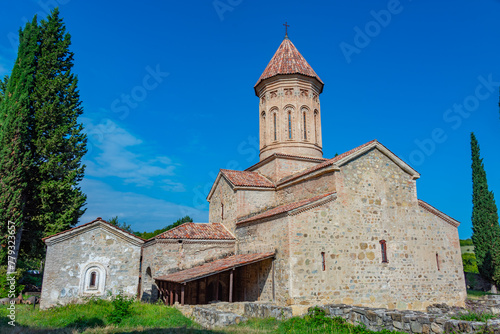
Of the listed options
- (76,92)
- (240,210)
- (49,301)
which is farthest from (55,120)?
(240,210)

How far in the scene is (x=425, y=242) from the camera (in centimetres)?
1248

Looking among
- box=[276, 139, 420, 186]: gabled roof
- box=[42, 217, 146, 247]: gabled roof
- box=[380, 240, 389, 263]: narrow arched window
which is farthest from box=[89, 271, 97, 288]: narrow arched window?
box=[380, 240, 389, 263]: narrow arched window

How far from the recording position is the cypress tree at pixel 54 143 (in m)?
13.9

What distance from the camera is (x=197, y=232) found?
1397 cm

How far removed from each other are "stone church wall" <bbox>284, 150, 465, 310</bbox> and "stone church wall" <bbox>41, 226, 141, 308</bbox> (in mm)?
5471


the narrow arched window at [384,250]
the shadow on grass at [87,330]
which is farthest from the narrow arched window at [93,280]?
the narrow arched window at [384,250]

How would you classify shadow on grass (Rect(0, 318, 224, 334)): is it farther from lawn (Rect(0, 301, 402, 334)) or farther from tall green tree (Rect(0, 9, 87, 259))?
tall green tree (Rect(0, 9, 87, 259))

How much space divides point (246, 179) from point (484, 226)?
14978 mm

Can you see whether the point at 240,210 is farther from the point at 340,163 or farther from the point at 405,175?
the point at 405,175

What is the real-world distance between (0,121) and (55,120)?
6.32 feet

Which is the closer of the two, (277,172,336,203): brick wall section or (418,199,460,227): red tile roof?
(277,172,336,203): brick wall section

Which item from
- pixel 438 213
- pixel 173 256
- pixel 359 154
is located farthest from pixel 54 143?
pixel 438 213

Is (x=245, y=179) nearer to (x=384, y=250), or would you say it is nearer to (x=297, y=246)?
(x=297, y=246)

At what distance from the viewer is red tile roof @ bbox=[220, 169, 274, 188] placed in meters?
14.3
